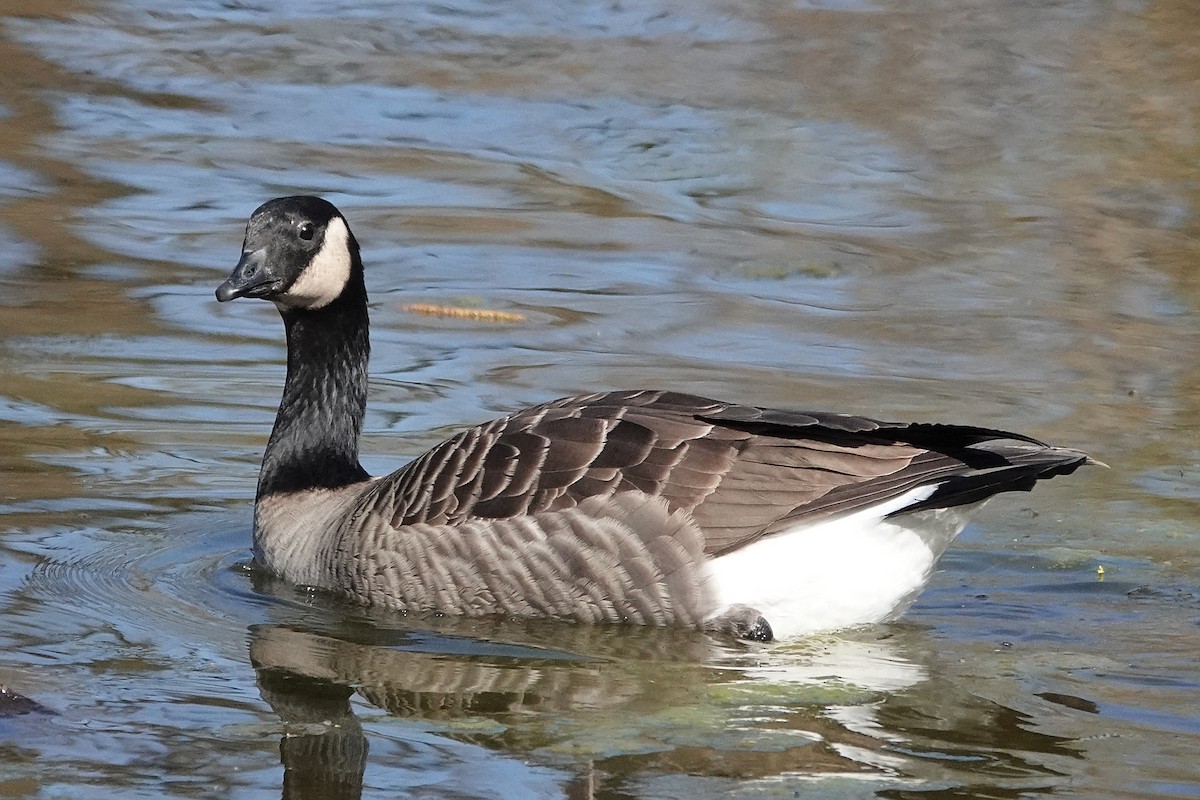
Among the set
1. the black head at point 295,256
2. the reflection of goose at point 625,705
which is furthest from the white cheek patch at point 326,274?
the reflection of goose at point 625,705

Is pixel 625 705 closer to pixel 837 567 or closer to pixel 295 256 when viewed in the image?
pixel 837 567

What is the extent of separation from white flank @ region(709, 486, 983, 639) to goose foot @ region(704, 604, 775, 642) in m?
0.03

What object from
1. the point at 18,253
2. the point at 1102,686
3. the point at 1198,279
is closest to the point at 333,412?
the point at 1102,686

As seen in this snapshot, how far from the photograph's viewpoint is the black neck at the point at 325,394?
7.62 metres

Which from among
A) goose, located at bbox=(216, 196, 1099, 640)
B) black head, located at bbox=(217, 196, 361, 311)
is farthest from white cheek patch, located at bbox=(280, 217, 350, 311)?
goose, located at bbox=(216, 196, 1099, 640)

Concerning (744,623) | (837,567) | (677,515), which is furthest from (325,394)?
(837,567)

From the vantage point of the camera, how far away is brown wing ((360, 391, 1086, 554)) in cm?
636

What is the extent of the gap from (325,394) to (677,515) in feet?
6.08

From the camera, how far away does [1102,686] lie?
593 centimetres

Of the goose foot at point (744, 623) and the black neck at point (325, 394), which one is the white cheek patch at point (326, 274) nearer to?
the black neck at point (325, 394)

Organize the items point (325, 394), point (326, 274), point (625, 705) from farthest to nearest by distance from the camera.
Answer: point (325, 394), point (326, 274), point (625, 705)

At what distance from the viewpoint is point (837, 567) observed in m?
Answer: 6.52

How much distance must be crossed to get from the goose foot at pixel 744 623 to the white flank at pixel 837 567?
0.09 feet

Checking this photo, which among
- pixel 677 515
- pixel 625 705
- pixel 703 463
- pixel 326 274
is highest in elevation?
pixel 326 274
